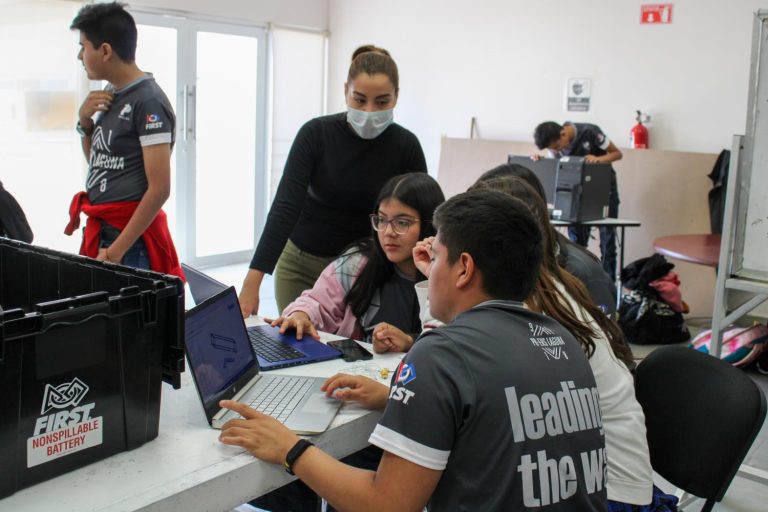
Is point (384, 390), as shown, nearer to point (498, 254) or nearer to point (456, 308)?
point (456, 308)

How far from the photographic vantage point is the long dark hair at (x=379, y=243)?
6.61ft

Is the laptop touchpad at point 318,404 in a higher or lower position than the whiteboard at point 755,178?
lower

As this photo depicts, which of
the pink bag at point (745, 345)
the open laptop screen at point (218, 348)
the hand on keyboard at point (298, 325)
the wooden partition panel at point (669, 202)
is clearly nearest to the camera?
the open laptop screen at point (218, 348)

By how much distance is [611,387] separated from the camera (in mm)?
1413

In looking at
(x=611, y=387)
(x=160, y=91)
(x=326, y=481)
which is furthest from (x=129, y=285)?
(x=160, y=91)

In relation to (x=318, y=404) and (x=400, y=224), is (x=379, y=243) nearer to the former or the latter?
(x=400, y=224)

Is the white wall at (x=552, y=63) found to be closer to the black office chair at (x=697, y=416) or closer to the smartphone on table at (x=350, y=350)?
the black office chair at (x=697, y=416)

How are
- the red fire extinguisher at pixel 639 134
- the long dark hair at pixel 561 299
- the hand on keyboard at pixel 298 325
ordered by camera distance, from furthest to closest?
1. the red fire extinguisher at pixel 639 134
2. the hand on keyboard at pixel 298 325
3. the long dark hair at pixel 561 299

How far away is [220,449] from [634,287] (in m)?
3.85

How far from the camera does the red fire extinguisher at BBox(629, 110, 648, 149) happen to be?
16.7 feet

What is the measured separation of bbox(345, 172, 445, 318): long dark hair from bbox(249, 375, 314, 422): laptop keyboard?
1.74 ft

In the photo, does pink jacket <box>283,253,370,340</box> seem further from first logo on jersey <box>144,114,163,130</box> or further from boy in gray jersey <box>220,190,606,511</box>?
boy in gray jersey <box>220,190,606,511</box>

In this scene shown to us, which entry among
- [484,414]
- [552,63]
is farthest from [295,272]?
[552,63]

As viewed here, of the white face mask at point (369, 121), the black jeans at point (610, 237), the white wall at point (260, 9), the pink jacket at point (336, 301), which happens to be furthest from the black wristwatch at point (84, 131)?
the black jeans at point (610, 237)
